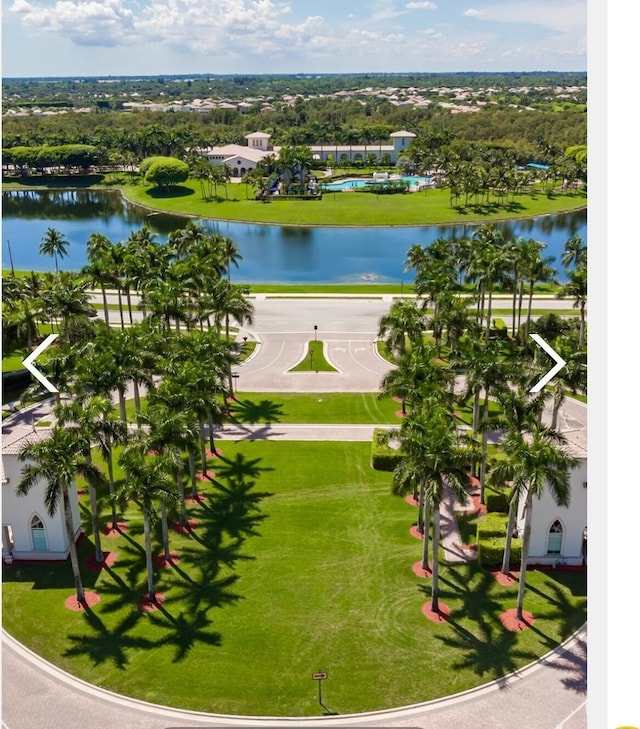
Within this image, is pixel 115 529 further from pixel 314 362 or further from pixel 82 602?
pixel 314 362

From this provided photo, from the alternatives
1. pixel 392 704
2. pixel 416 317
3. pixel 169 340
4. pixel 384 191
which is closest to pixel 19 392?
pixel 169 340

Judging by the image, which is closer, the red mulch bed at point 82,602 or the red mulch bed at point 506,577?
the red mulch bed at point 82,602

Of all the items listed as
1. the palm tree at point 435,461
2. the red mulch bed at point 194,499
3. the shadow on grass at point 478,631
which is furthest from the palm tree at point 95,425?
the shadow on grass at point 478,631

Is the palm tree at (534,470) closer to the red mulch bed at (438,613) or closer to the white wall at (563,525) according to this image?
the red mulch bed at (438,613)

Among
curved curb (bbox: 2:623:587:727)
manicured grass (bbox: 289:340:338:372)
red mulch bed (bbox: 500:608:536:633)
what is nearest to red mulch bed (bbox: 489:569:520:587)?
red mulch bed (bbox: 500:608:536:633)

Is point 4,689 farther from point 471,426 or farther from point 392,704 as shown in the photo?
point 471,426

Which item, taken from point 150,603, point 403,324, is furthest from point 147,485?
point 403,324
